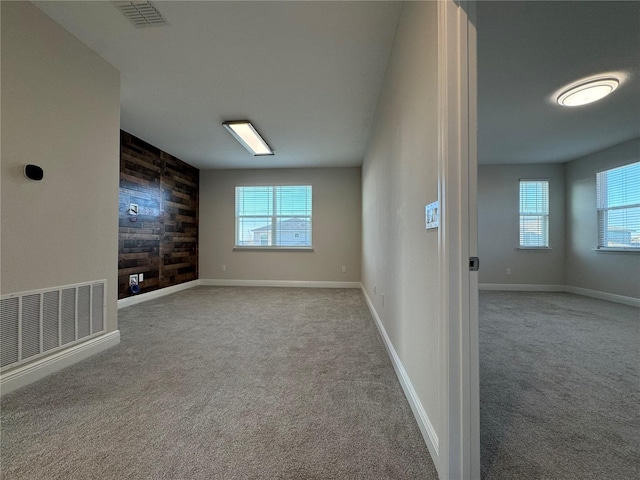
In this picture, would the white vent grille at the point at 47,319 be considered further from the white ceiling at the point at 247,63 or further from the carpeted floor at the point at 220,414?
the white ceiling at the point at 247,63

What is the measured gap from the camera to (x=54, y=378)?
1795 millimetres

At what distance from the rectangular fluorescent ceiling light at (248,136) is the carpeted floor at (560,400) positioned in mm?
3592

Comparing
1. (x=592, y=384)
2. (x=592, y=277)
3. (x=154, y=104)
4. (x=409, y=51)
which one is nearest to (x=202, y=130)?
(x=154, y=104)

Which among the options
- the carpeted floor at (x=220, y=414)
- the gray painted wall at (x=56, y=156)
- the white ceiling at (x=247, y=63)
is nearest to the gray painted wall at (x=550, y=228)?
the white ceiling at (x=247, y=63)

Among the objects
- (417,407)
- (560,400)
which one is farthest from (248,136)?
(560,400)

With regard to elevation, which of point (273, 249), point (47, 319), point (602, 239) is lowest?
point (47, 319)

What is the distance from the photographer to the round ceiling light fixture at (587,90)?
8.25 ft

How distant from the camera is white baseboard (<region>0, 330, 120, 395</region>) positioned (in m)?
1.63

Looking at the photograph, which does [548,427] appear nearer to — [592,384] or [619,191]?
[592,384]

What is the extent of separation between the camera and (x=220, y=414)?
142 cm

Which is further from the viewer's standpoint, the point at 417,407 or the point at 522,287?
the point at 522,287

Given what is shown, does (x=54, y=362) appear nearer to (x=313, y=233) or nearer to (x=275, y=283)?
(x=275, y=283)

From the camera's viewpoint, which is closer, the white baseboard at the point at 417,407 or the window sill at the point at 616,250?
the white baseboard at the point at 417,407

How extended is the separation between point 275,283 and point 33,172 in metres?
4.13
